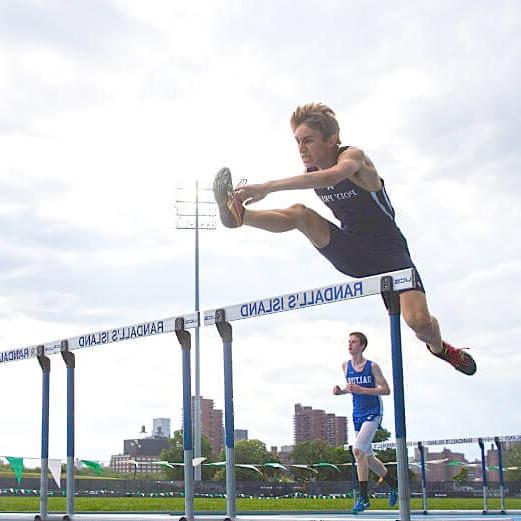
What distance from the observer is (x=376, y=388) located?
10.0m

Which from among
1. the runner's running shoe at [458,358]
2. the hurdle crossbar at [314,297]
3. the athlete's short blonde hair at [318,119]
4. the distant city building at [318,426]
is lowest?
the runner's running shoe at [458,358]

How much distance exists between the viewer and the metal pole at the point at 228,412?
28.3ft

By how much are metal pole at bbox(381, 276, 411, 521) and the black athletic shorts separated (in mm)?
3957

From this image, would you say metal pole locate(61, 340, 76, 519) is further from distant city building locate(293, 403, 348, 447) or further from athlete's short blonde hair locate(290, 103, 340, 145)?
distant city building locate(293, 403, 348, 447)

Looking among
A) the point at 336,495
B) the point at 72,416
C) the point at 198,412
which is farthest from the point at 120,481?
the point at 72,416

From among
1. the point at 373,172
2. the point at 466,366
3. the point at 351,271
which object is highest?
the point at 373,172

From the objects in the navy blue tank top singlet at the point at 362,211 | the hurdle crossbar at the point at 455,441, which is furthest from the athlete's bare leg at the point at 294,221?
the hurdle crossbar at the point at 455,441

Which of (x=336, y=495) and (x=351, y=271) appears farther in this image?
(x=336, y=495)

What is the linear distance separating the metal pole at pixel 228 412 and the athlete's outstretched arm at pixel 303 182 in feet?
4.18

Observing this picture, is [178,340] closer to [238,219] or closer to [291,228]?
[238,219]

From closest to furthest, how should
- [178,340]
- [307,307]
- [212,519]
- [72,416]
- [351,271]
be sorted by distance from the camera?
[307,307]
[212,519]
[178,340]
[72,416]
[351,271]

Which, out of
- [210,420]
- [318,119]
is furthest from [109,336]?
[210,420]

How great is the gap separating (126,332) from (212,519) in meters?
2.22

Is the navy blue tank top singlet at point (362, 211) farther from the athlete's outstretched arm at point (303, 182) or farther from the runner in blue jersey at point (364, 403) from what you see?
the runner in blue jersey at point (364, 403)
